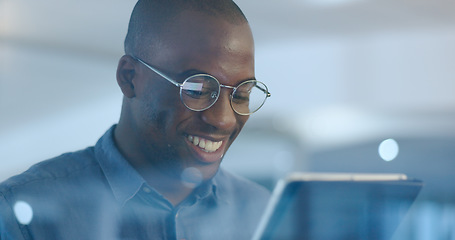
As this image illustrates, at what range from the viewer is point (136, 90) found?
32.1 inches

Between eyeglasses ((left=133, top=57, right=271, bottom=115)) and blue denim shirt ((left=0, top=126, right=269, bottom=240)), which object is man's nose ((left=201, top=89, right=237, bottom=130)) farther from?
blue denim shirt ((left=0, top=126, right=269, bottom=240))

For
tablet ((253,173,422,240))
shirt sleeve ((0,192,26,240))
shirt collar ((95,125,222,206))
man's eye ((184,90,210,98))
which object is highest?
man's eye ((184,90,210,98))

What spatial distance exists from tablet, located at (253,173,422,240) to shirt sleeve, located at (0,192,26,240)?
0.38m

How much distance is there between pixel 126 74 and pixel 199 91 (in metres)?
0.13

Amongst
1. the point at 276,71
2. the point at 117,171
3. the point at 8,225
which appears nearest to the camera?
the point at 8,225

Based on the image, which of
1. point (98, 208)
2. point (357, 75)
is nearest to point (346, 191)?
point (98, 208)

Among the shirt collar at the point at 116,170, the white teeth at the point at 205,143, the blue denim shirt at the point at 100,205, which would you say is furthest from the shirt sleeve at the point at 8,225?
the white teeth at the point at 205,143

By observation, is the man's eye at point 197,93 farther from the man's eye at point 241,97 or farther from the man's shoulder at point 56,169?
the man's shoulder at point 56,169

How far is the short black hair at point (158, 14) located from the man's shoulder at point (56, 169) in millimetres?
215

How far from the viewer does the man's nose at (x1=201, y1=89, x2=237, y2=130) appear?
2.60ft

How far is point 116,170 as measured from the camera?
34.3 inches

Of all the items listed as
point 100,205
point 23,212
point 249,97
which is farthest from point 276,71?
point 23,212

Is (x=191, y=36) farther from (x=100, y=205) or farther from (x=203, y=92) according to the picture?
(x=100, y=205)

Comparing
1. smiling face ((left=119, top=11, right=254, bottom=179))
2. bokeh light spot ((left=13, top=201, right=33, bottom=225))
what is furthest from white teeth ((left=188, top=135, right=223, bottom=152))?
bokeh light spot ((left=13, top=201, right=33, bottom=225))
